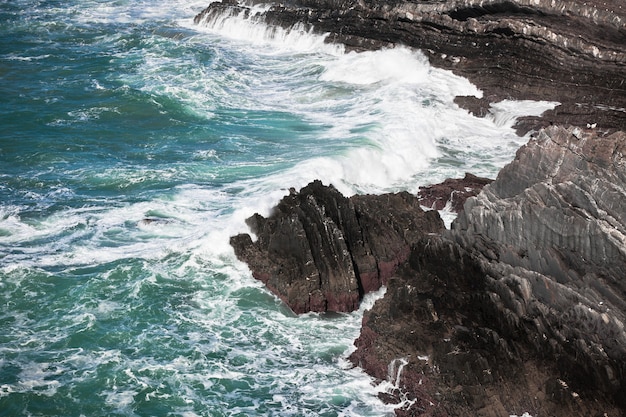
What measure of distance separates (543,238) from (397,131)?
49.5 ft

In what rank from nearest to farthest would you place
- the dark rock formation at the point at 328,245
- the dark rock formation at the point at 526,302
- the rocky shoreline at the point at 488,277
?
the dark rock formation at the point at 526,302
the rocky shoreline at the point at 488,277
the dark rock formation at the point at 328,245

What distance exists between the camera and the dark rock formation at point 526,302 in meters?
14.4

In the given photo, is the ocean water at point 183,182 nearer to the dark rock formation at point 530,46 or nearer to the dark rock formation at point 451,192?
the dark rock formation at point 530,46

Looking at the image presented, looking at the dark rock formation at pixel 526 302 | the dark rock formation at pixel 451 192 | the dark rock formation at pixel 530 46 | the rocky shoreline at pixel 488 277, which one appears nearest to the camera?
the dark rock formation at pixel 526 302

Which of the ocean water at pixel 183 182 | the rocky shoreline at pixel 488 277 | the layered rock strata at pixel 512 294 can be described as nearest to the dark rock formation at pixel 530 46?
the ocean water at pixel 183 182

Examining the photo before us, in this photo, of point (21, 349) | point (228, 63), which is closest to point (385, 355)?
point (21, 349)

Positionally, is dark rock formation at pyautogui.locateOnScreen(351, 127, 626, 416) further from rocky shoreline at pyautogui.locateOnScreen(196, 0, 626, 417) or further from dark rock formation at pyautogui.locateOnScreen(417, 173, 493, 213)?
dark rock formation at pyautogui.locateOnScreen(417, 173, 493, 213)

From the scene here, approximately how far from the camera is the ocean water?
16.4 metres

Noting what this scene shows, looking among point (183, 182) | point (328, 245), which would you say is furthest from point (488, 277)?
point (183, 182)

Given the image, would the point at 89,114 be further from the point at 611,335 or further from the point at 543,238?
the point at 611,335

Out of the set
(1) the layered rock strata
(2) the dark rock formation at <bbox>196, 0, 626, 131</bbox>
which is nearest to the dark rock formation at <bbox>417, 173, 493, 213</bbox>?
(1) the layered rock strata

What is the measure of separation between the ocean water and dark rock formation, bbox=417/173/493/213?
1599 mm

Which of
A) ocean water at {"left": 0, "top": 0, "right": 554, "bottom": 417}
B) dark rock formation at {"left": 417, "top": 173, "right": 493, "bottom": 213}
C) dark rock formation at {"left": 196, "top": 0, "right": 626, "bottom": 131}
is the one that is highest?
dark rock formation at {"left": 196, "top": 0, "right": 626, "bottom": 131}

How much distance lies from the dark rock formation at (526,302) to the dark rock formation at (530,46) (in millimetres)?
15556
